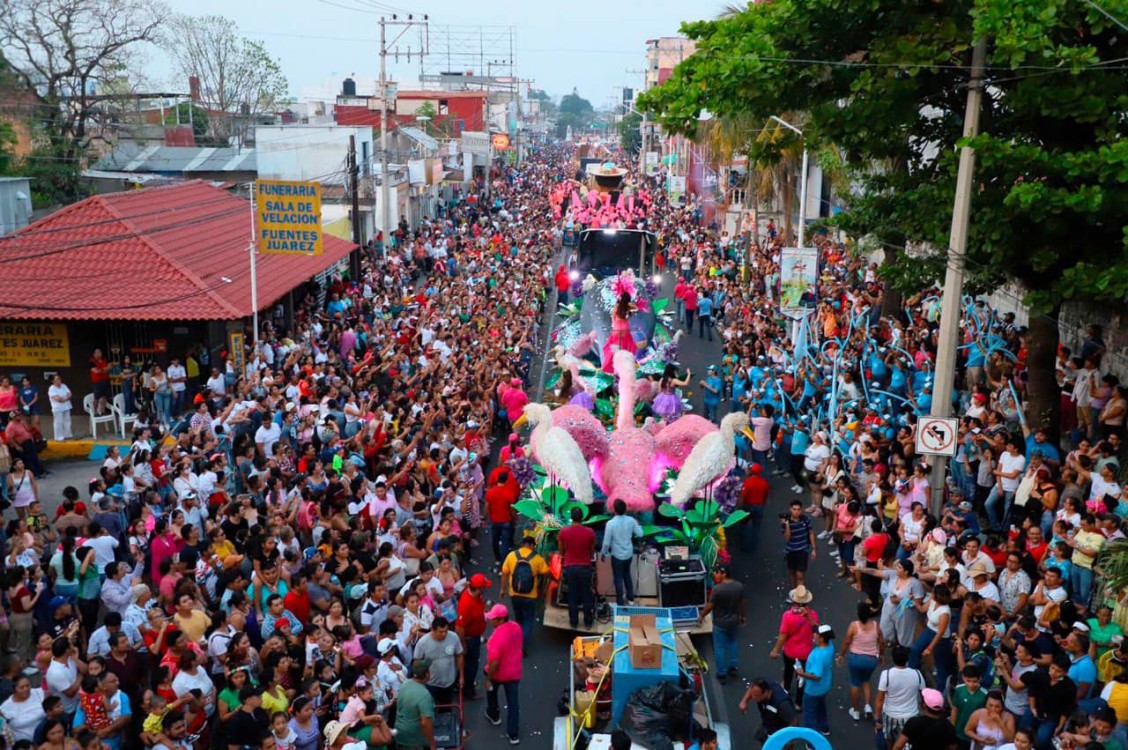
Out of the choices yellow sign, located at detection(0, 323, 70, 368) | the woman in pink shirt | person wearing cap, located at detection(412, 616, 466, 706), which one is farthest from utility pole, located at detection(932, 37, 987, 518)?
yellow sign, located at detection(0, 323, 70, 368)

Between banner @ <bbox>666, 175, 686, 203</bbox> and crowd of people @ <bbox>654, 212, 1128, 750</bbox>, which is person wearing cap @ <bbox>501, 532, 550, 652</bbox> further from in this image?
banner @ <bbox>666, 175, 686, 203</bbox>

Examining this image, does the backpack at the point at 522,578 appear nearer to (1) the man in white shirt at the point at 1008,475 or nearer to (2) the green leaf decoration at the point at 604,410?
(2) the green leaf decoration at the point at 604,410

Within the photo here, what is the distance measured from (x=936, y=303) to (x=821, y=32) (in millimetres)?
8559

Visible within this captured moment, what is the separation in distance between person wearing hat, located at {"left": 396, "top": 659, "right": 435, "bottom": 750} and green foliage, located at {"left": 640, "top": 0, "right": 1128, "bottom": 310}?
758 cm

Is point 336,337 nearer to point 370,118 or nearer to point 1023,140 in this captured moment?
point 1023,140

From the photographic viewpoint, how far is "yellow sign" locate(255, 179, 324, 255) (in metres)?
19.0

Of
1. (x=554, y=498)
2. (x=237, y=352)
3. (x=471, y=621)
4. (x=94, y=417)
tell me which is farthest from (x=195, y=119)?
(x=471, y=621)

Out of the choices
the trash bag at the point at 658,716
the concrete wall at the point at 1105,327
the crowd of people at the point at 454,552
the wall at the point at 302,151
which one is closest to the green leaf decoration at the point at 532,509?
the crowd of people at the point at 454,552

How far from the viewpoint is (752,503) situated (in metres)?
13.5

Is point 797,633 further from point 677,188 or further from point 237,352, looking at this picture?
point 677,188

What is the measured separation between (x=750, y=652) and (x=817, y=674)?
7.28ft

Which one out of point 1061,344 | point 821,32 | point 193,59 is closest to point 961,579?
point 821,32

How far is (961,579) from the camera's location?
10336mm

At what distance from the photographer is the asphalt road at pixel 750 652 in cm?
981
